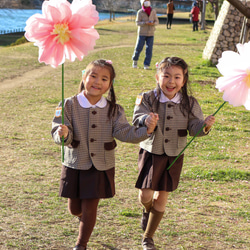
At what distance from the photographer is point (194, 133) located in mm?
3809

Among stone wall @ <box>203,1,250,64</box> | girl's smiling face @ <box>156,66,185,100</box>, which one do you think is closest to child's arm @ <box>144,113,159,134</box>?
girl's smiling face @ <box>156,66,185,100</box>

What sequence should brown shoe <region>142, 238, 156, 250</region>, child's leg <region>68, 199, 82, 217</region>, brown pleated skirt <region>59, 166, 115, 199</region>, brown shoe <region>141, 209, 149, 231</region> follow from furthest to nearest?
brown shoe <region>141, 209, 149, 231</region> < brown shoe <region>142, 238, 156, 250</region> < child's leg <region>68, 199, 82, 217</region> < brown pleated skirt <region>59, 166, 115, 199</region>

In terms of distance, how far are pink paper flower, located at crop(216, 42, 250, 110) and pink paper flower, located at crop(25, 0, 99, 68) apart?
38.4 inches

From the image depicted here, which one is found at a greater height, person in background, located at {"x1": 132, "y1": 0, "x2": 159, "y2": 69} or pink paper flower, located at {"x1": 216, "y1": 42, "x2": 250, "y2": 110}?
pink paper flower, located at {"x1": 216, "y1": 42, "x2": 250, "y2": 110}

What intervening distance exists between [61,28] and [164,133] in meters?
1.19

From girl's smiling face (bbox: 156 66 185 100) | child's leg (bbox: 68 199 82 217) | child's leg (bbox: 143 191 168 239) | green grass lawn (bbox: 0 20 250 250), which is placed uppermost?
girl's smiling face (bbox: 156 66 185 100)

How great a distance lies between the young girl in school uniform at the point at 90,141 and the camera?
354 centimetres

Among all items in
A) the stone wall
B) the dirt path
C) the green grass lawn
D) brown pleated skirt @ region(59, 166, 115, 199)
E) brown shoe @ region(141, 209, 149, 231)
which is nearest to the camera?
brown pleated skirt @ region(59, 166, 115, 199)

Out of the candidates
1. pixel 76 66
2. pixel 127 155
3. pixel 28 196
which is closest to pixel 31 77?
pixel 76 66

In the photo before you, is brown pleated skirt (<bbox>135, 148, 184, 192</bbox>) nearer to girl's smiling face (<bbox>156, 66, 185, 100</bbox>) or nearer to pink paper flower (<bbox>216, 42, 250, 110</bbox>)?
girl's smiling face (<bbox>156, 66, 185, 100</bbox>)

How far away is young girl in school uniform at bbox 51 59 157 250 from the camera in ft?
11.6

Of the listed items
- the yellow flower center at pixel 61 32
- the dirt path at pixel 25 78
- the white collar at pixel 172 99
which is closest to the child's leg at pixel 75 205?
the white collar at pixel 172 99

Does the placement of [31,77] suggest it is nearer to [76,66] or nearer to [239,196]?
[76,66]

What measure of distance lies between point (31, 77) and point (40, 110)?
12.9 ft
